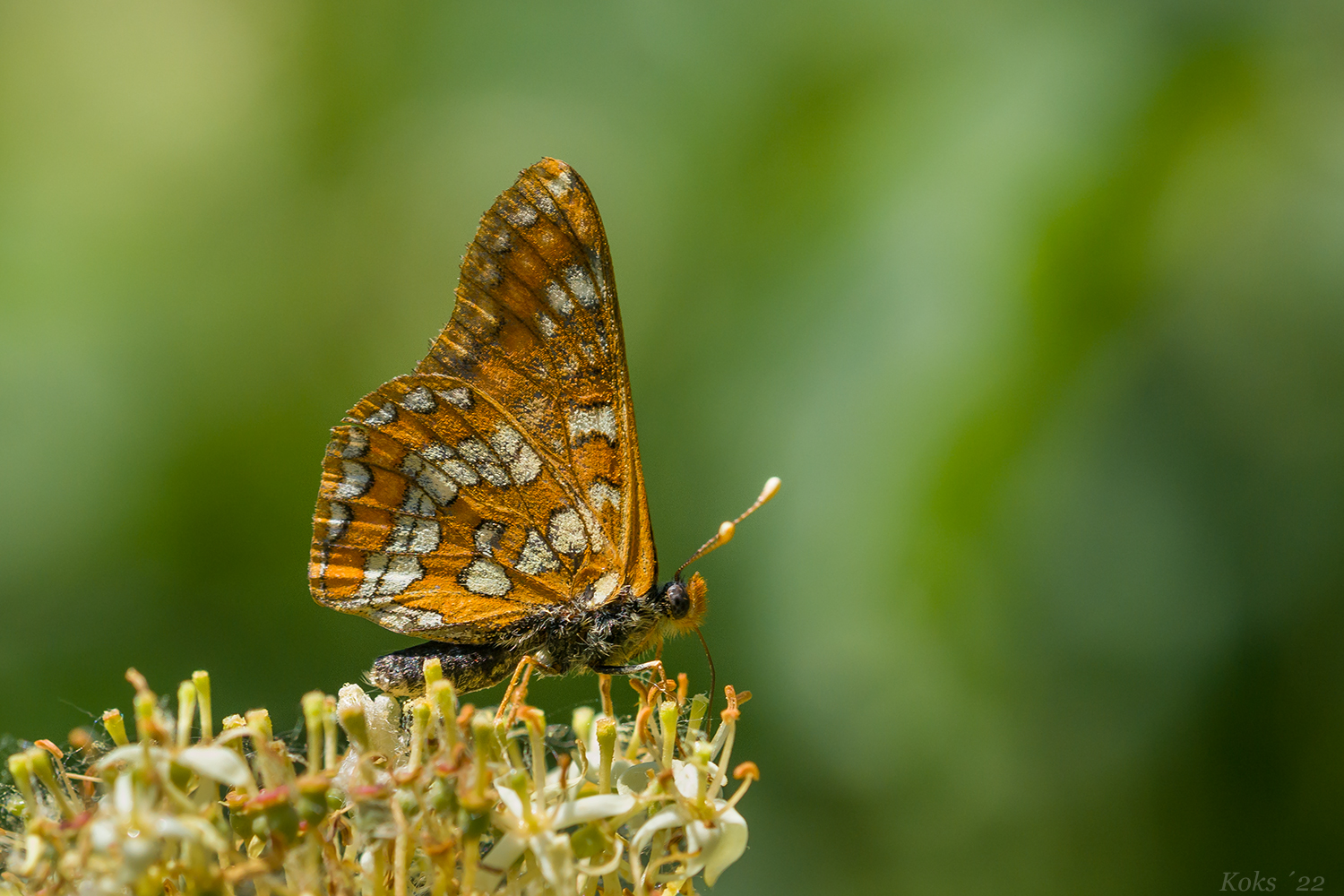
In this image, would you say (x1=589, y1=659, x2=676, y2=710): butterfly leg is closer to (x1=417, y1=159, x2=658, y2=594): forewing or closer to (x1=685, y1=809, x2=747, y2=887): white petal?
(x1=417, y1=159, x2=658, y2=594): forewing

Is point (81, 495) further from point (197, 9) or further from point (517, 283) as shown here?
point (197, 9)

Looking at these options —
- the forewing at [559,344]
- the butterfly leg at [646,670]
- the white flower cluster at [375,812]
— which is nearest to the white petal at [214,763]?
the white flower cluster at [375,812]

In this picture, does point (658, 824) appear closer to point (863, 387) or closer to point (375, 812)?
point (375, 812)

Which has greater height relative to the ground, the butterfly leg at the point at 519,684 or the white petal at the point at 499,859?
the butterfly leg at the point at 519,684

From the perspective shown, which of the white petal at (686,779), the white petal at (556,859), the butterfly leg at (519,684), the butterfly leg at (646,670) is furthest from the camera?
the butterfly leg at (646,670)

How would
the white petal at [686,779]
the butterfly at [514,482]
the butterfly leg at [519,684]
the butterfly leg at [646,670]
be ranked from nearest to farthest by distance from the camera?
the white petal at [686,779]
the butterfly leg at [519,684]
the butterfly leg at [646,670]
the butterfly at [514,482]

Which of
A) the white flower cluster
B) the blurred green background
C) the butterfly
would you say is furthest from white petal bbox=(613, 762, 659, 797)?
the blurred green background

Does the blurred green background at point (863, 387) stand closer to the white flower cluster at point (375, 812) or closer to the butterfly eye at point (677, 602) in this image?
the butterfly eye at point (677, 602)

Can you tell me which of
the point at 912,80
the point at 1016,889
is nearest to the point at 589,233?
the point at 912,80

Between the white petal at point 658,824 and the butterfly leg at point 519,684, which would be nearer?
the white petal at point 658,824
